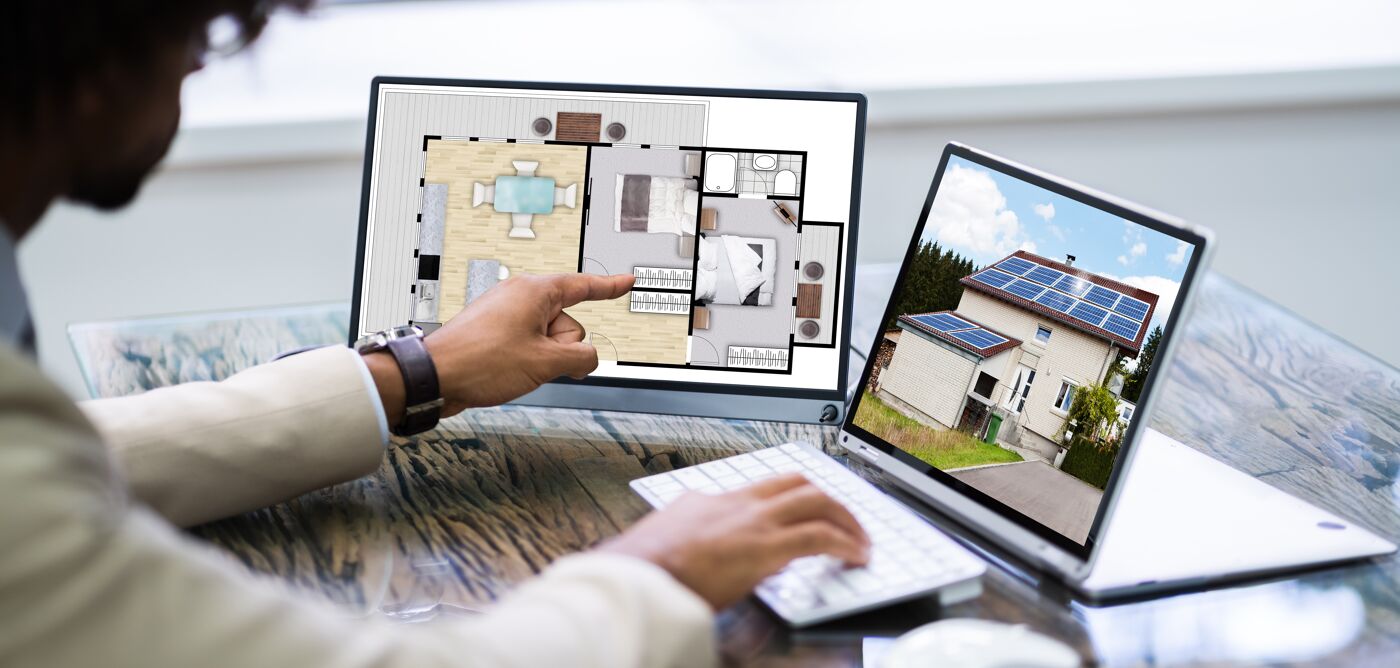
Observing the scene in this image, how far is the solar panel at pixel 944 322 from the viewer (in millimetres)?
973

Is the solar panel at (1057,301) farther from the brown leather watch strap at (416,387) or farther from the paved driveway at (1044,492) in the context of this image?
the brown leather watch strap at (416,387)

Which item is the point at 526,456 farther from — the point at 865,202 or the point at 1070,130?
Answer: the point at 1070,130

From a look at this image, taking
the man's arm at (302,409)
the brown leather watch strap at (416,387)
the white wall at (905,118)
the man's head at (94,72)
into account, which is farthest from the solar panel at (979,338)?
the white wall at (905,118)

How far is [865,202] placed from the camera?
2449 mm

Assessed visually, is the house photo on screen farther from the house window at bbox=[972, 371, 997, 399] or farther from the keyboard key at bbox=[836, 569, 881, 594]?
the keyboard key at bbox=[836, 569, 881, 594]

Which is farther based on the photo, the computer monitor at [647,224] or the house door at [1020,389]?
the computer monitor at [647,224]

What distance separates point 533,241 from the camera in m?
1.13

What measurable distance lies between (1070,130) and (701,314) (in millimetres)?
1572

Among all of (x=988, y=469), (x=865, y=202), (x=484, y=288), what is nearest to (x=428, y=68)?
(x=865, y=202)

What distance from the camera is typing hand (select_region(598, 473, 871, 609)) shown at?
29.1 inches

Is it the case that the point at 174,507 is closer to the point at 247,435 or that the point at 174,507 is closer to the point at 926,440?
the point at 247,435

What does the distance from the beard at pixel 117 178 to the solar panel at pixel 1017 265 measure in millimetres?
618

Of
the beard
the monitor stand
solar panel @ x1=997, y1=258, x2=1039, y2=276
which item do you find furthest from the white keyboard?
the beard

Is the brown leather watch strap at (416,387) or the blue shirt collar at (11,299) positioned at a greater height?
the blue shirt collar at (11,299)
